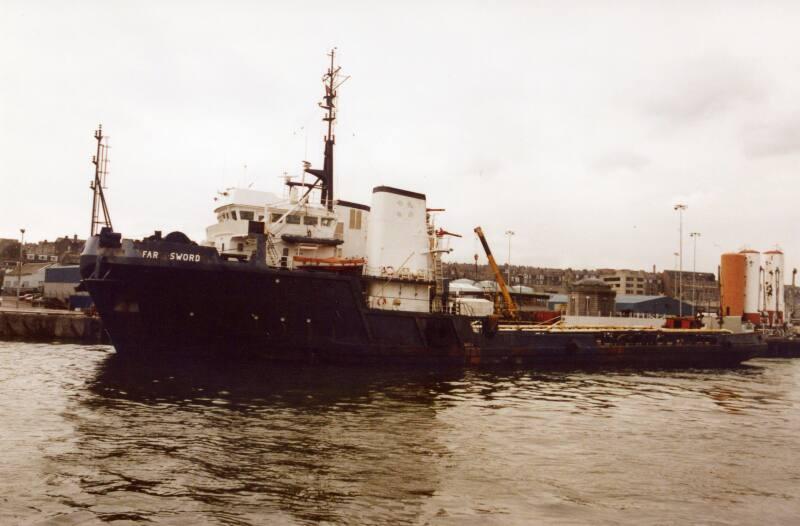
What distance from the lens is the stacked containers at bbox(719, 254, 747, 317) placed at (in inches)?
1874

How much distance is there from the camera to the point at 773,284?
5984 centimetres

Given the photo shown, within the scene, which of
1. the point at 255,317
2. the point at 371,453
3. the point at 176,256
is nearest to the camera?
the point at 371,453

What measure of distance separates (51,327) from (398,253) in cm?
2724

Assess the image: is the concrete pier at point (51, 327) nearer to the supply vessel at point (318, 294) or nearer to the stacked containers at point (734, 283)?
the supply vessel at point (318, 294)

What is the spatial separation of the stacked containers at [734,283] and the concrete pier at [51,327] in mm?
49302

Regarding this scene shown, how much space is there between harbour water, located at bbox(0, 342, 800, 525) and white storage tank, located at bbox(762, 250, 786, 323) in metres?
46.5

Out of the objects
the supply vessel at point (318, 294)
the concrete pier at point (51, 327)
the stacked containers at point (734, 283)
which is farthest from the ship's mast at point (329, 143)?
the stacked containers at point (734, 283)

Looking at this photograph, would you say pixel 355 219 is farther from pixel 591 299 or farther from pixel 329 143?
pixel 591 299

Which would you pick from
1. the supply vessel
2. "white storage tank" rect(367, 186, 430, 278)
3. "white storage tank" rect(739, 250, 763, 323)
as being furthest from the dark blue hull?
"white storage tank" rect(739, 250, 763, 323)

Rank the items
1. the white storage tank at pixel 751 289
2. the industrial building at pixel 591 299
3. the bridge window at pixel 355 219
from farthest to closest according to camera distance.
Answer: the white storage tank at pixel 751 289 < the industrial building at pixel 591 299 < the bridge window at pixel 355 219

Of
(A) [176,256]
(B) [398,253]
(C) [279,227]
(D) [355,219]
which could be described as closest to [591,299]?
(B) [398,253]

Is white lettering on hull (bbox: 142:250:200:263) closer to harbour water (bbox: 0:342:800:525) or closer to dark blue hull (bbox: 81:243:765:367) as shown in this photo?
dark blue hull (bbox: 81:243:765:367)

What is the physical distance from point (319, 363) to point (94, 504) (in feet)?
48.1

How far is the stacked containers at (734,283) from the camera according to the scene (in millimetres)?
47594
